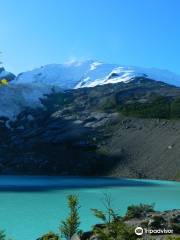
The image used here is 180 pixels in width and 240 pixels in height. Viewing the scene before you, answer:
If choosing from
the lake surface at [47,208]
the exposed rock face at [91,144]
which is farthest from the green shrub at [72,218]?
the exposed rock face at [91,144]

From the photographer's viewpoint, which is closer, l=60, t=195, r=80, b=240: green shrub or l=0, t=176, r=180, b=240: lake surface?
l=60, t=195, r=80, b=240: green shrub

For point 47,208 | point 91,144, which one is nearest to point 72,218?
point 47,208

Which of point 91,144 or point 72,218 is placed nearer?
point 72,218

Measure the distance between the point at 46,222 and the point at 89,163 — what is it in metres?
68.0

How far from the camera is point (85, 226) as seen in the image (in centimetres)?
3005

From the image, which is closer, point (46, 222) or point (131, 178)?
point (46, 222)

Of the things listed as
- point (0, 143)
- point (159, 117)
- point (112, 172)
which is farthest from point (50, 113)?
point (112, 172)

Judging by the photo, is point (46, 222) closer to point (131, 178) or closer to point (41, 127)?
point (131, 178)

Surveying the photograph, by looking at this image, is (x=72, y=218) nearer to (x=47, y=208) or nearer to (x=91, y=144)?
(x=47, y=208)

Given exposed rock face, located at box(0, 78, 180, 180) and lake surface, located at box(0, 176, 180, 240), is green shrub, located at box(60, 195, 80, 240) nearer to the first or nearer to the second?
lake surface, located at box(0, 176, 180, 240)

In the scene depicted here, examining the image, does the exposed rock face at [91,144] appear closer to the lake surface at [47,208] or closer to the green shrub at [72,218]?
the lake surface at [47,208]

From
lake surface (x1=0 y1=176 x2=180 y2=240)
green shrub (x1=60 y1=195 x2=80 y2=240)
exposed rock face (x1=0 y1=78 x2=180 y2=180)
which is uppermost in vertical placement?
exposed rock face (x1=0 y1=78 x2=180 y2=180)

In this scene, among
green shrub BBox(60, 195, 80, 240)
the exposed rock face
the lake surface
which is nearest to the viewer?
green shrub BBox(60, 195, 80, 240)

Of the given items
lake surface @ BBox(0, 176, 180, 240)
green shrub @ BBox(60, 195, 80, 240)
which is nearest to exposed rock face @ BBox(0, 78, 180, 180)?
lake surface @ BBox(0, 176, 180, 240)
